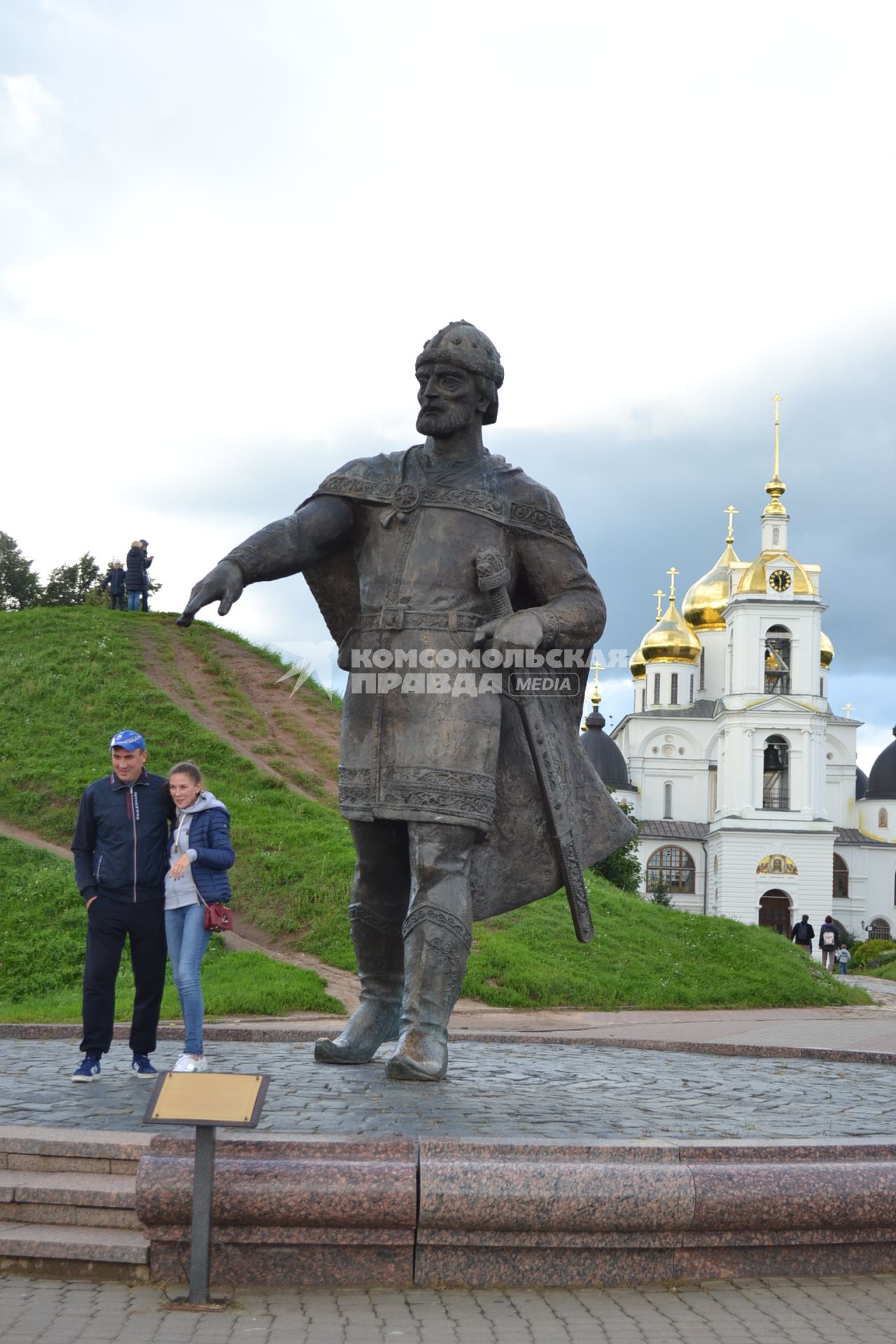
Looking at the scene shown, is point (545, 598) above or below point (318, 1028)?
above

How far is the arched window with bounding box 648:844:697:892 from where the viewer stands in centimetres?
7212

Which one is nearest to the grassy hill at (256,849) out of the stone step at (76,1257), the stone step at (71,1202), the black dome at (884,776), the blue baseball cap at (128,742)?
the blue baseball cap at (128,742)

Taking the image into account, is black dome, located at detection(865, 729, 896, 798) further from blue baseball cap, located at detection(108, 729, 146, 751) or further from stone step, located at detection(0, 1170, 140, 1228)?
stone step, located at detection(0, 1170, 140, 1228)

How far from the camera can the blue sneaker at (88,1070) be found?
618cm

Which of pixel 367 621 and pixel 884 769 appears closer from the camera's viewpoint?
pixel 367 621

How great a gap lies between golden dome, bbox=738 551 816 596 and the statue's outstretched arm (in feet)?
211

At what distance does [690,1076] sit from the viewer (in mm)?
7023

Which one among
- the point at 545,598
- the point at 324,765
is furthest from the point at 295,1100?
the point at 324,765

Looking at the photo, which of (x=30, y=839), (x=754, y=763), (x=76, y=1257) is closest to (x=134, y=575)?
(x=30, y=839)

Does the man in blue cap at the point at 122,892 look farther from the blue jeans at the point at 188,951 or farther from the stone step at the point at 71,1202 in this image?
the stone step at the point at 71,1202

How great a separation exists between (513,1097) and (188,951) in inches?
62.5

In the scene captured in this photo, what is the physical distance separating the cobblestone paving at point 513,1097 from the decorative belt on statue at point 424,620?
1755mm

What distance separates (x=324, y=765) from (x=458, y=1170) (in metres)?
21.0

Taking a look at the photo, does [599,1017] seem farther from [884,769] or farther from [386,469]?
[884,769]
